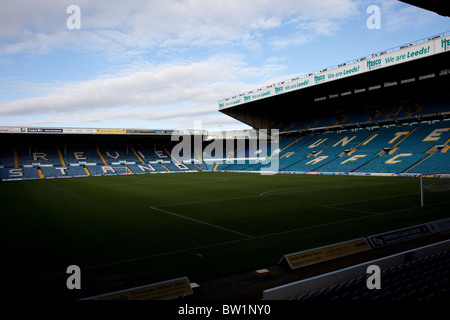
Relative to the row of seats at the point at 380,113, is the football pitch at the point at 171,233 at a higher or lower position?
lower

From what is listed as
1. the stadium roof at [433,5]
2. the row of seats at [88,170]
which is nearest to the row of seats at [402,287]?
the stadium roof at [433,5]

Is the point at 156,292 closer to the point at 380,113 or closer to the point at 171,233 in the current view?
the point at 171,233

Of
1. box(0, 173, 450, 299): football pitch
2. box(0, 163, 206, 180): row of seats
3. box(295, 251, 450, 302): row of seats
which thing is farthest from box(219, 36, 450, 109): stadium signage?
box(295, 251, 450, 302): row of seats

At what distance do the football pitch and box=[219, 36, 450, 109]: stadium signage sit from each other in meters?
15.7

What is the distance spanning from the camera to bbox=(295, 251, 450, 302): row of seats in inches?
184

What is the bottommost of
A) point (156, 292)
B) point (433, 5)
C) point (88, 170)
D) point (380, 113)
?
point (156, 292)

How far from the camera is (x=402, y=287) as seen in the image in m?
5.17

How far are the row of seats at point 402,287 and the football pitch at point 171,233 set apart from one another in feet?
9.43

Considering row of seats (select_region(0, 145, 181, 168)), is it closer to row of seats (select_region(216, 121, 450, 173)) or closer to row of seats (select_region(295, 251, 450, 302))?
row of seats (select_region(216, 121, 450, 173))

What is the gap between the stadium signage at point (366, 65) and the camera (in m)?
28.7

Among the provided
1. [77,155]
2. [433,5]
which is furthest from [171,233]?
[77,155]

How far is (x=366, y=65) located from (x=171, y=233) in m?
30.7

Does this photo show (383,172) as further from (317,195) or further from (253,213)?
(253,213)

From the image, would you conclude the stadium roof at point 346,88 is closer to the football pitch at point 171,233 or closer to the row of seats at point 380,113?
the row of seats at point 380,113
